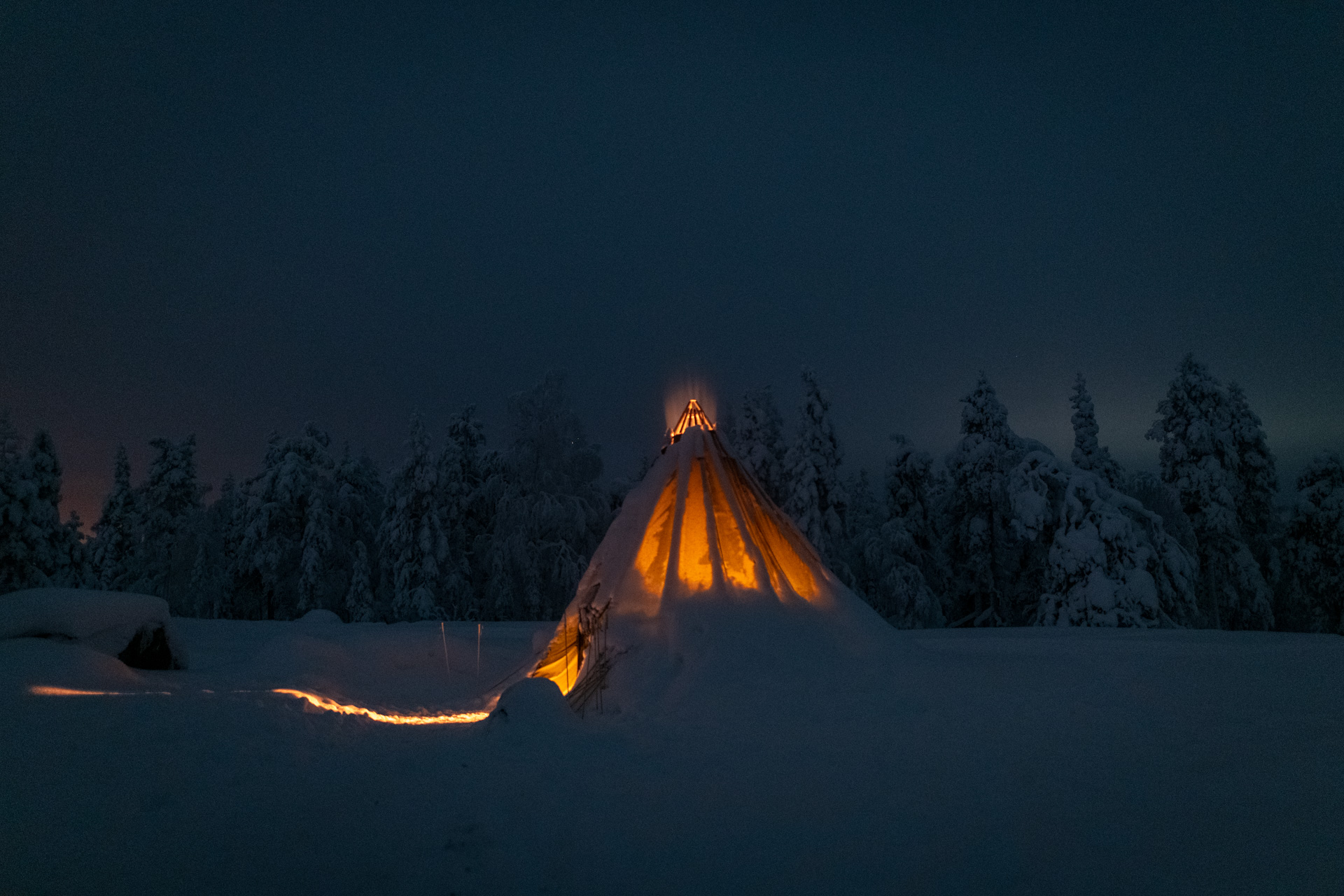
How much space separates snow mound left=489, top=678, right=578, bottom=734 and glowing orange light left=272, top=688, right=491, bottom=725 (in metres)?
0.90

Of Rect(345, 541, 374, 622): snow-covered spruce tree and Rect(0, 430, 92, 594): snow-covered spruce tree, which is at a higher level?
Rect(0, 430, 92, 594): snow-covered spruce tree

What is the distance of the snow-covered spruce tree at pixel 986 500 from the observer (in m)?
23.5

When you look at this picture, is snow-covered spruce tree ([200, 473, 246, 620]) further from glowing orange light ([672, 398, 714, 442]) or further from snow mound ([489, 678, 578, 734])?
snow mound ([489, 678, 578, 734])

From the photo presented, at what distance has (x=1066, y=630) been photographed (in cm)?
1606

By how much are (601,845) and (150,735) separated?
3.85 meters

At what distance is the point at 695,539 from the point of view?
1207cm

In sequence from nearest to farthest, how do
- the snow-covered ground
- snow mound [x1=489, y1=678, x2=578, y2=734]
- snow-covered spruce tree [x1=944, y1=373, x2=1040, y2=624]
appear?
1. the snow-covered ground
2. snow mound [x1=489, y1=678, x2=578, y2=734]
3. snow-covered spruce tree [x1=944, y1=373, x2=1040, y2=624]

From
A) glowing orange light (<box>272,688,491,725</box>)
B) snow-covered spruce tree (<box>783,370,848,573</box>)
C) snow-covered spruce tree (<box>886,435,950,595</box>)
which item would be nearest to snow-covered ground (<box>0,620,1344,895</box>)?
glowing orange light (<box>272,688,491,725</box>)

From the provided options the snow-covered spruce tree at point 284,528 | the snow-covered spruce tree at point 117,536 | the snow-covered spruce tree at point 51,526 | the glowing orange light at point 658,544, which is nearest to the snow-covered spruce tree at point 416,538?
the snow-covered spruce tree at point 284,528

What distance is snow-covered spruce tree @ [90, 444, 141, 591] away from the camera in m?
28.8

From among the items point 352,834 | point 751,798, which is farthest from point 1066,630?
point 352,834

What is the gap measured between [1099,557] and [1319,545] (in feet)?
38.2

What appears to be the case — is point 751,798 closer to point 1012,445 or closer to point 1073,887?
point 1073,887

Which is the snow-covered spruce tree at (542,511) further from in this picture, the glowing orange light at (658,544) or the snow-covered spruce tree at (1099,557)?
the snow-covered spruce tree at (1099,557)
